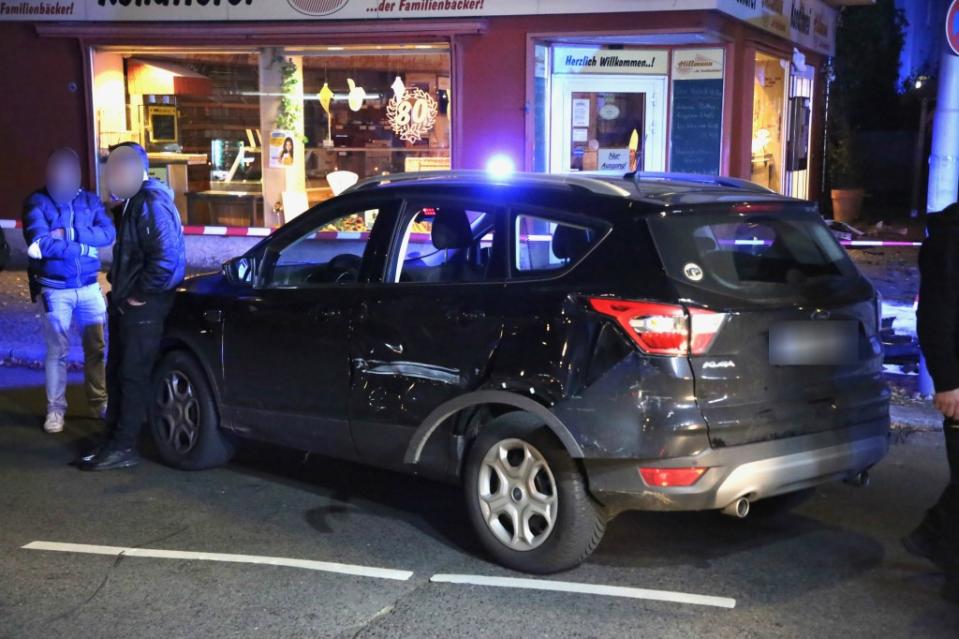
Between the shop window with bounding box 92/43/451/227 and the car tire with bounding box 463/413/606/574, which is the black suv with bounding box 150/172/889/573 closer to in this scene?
the car tire with bounding box 463/413/606/574

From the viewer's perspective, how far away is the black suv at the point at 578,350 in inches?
175

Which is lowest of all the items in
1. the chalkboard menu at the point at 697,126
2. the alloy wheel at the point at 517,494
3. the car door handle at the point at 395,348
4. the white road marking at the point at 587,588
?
the white road marking at the point at 587,588

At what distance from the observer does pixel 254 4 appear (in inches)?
532

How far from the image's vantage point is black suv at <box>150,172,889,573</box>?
4438mm

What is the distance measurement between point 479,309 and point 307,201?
9.94m

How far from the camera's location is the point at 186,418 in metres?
6.47

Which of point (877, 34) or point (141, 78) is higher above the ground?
point (877, 34)

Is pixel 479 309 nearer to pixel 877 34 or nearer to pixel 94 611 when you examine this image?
pixel 94 611

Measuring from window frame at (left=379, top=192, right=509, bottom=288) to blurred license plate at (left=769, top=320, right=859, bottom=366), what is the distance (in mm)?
1237

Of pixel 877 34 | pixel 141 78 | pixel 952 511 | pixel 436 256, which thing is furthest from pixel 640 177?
pixel 877 34

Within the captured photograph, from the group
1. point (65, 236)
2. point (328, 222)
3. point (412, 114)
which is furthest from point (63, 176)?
point (412, 114)

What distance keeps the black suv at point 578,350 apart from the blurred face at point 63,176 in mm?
2125

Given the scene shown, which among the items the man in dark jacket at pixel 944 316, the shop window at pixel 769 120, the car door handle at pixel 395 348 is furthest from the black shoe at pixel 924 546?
the shop window at pixel 769 120

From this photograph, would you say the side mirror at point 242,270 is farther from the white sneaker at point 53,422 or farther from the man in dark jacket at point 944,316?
the man in dark jacket at point 944,316
